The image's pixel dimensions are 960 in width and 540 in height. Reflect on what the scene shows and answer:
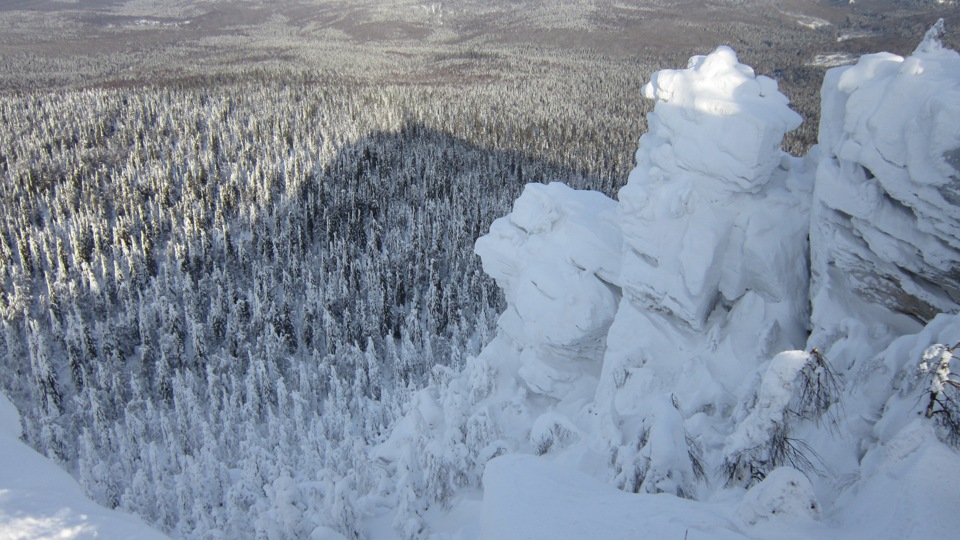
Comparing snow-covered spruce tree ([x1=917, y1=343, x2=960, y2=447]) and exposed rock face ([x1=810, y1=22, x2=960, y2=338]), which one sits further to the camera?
exposed rock face ([x1=810, y1=22, x2=960, y2=338])

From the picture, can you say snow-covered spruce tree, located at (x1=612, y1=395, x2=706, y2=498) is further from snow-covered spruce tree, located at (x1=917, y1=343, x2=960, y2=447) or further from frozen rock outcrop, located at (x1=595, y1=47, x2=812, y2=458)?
snow-covered spruce tree, located at (x1=917, y1=343, x2=960, y2=447)

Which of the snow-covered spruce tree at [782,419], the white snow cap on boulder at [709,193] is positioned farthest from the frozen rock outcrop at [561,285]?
the snow-covered spruce tree at [782,419]

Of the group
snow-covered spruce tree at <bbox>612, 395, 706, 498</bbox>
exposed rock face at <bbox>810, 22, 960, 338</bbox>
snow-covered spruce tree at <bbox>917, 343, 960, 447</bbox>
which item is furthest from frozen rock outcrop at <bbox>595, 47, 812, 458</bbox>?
snow-covered spruce tree at <bbox>917, 343, 960, 447</bbox>

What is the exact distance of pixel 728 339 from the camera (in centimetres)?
1944

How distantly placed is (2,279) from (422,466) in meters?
55.8

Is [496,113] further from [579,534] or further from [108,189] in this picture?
[579,534]

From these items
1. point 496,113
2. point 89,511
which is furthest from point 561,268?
point 496,113

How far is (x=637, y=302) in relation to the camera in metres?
22.2

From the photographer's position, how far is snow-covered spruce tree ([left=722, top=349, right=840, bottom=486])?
12500 mm

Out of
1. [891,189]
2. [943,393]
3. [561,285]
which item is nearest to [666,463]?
[943,393]

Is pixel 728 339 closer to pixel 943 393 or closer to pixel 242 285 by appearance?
pixel 943 393

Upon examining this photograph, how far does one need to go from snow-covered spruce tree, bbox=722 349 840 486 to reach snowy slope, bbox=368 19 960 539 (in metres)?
0.05

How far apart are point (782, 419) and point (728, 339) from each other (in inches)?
279

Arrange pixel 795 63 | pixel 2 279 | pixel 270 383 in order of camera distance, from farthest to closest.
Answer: pixel 795 63
pixel 2 279
pixel 270 383
